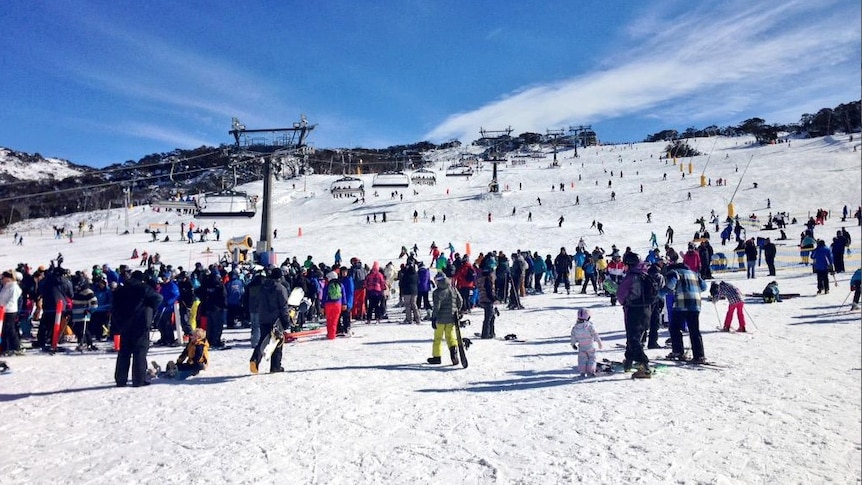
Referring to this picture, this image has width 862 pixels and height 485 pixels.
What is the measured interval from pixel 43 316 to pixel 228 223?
53737 millimetres

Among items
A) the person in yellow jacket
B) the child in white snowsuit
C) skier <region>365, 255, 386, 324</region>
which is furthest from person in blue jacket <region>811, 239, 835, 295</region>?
the person in yellow jacket

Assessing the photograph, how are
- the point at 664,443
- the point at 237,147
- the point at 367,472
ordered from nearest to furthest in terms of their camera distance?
the point at 367,472 < the point at 664,443 < the point at 237,147

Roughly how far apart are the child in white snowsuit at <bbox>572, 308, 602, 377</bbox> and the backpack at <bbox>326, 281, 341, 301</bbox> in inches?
218

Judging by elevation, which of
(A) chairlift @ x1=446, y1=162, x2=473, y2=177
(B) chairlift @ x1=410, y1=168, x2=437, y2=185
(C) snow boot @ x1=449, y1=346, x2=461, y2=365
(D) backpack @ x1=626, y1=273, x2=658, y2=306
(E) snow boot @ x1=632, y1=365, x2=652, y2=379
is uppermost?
(A) chairlift @ x1=446, y1=162, x2=473, y2=177

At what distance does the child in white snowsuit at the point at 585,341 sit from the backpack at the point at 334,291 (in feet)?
18.2

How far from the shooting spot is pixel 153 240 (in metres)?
46.3

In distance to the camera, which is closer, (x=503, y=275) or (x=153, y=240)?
(x=503, y=275)

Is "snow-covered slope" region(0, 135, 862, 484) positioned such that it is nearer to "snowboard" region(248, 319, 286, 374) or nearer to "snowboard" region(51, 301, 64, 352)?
"snowboard" region(248, 319, 286, 374)

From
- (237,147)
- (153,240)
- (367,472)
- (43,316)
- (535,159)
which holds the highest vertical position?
(535,159)

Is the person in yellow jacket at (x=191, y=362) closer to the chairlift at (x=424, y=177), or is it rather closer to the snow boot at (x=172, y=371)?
the snow boot at (x=172, y=371)

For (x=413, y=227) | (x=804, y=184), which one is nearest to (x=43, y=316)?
(x=413, y=227)

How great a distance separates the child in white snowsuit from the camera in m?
7.89

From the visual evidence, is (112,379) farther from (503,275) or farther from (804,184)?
(804,184)

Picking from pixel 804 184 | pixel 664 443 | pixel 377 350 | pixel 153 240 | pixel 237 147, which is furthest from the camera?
pixel 804 184
